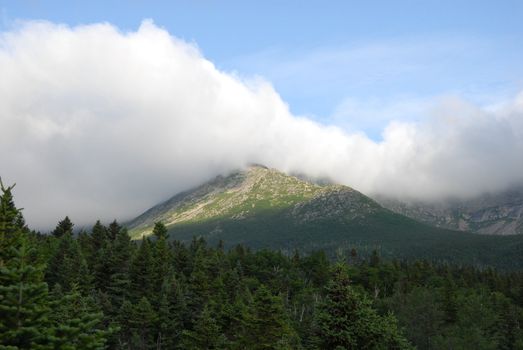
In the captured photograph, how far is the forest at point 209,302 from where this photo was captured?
650 inches

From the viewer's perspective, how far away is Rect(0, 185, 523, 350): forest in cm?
1652

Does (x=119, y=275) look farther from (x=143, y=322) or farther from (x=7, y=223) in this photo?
(x=7, y=223)

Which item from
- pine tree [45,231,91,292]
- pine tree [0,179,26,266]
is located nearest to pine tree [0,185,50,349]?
pine tree [0,179,26,266]

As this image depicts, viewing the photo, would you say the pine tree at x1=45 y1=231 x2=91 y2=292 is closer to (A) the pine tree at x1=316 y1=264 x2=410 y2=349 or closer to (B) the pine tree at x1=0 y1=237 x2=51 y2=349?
(A) the pine tree at x1=316 y1=264 x2=410 y2=349

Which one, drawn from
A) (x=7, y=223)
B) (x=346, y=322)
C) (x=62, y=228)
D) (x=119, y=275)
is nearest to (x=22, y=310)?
(x=7, y=223)

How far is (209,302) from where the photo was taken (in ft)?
Answer: 229

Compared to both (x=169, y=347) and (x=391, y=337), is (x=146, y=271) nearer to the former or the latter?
(x=169, y=347)

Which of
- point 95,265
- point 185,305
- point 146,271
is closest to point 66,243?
point 95,265

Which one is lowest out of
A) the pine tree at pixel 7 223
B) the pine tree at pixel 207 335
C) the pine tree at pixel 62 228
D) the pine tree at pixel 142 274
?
the pine tree at pixel 207 335

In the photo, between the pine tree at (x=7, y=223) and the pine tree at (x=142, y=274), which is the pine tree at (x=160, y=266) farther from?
the pine tree at (x=7, y=223)

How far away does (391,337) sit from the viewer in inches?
1289

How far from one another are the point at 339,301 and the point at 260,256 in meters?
106

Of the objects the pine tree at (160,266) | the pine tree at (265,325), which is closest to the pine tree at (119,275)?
the pine tree at (160,266)

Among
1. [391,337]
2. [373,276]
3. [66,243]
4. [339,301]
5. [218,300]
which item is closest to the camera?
[339,301]
